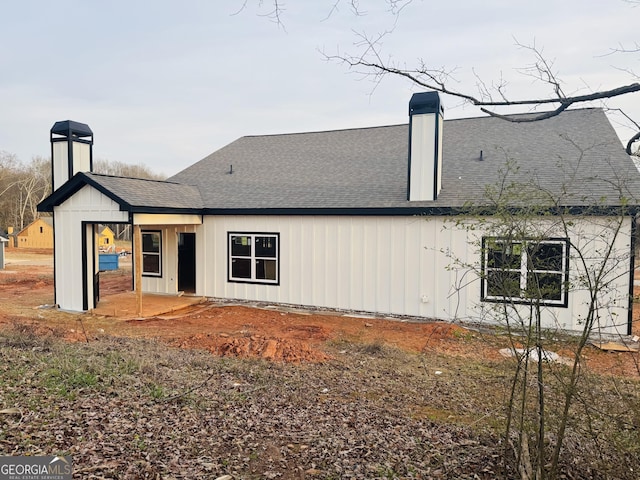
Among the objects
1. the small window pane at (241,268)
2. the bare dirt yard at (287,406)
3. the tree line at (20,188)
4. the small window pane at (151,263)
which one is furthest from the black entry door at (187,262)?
the tree line at (20,188)

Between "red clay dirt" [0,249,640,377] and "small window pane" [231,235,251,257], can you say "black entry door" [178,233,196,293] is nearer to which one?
"red clay dirt" [0,249,640,377]

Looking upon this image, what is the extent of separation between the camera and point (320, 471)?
3.60 metres

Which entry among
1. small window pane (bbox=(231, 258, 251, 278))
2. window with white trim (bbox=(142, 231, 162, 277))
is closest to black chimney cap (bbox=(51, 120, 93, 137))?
window with white trim (bbox=(142, 231, 162, 277))

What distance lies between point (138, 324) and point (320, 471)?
8029 mm

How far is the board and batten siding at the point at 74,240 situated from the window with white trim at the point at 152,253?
2.20 m

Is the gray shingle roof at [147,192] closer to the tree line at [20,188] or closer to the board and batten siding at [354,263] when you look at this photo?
the board and batten siding at [354,263]

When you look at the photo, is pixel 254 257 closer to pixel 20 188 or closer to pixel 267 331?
pixel 267 331

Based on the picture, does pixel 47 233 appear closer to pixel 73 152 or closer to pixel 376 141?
pixel 73 152

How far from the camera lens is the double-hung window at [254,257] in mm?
12227

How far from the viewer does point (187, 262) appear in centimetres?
1393

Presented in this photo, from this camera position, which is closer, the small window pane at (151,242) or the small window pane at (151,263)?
the small window pane at (151,242)

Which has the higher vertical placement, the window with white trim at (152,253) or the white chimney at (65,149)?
the white chimney at (65,149)

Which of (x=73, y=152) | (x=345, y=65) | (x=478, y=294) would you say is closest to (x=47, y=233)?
(x=73, y=152)

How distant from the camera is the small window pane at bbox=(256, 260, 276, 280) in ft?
40.3
